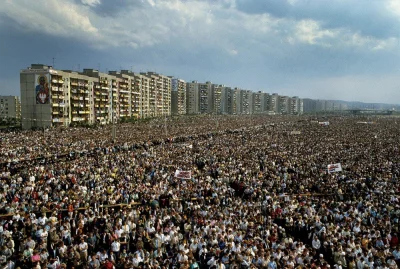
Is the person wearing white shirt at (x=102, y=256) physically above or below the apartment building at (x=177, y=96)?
below

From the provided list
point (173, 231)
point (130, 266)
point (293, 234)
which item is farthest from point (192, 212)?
point (130, 266)

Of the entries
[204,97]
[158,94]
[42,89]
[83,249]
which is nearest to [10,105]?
[158,94]

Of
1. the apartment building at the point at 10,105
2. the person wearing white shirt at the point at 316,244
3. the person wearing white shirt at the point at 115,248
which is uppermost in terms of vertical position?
the apartment building at the point at 10,105

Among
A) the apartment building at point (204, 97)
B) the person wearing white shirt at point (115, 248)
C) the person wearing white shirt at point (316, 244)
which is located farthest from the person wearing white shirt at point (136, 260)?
the apartment building at point (204, 97)

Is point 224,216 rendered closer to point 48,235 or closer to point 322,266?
point 322,266

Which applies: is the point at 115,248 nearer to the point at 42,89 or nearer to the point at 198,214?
the point at 198,214


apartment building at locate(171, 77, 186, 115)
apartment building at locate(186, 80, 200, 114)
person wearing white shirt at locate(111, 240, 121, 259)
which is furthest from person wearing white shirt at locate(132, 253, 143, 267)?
apartment building at locate(186, 80, 200, 114)

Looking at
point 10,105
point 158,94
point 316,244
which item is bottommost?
point 316,244

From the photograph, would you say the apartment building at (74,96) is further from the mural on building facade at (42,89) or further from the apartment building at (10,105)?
the apartment building at (10,105)
